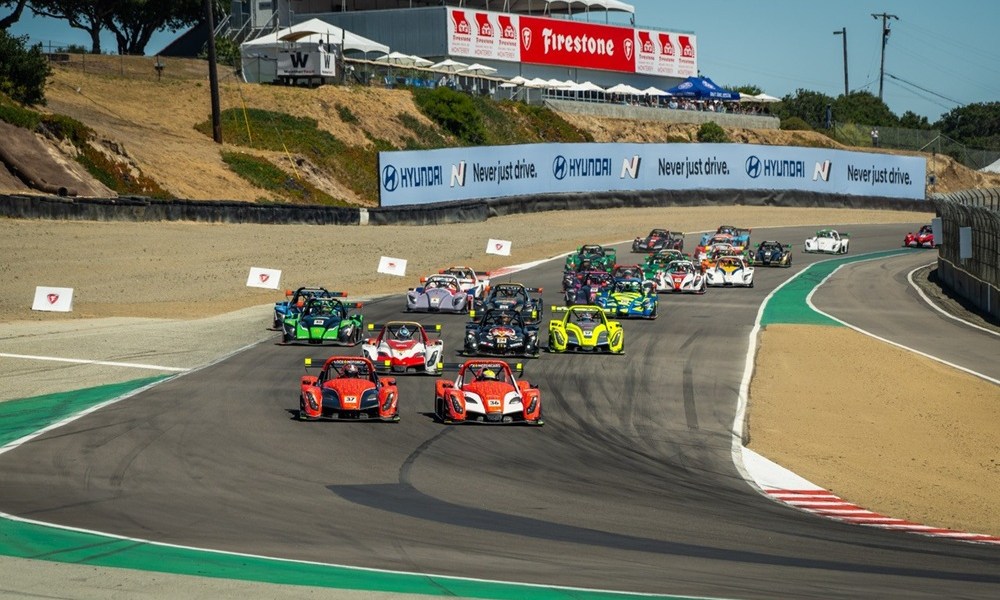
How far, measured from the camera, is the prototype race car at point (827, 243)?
63.3 meters

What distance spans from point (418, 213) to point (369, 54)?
35.4 m

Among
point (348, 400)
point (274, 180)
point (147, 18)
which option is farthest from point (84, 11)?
point (348, 400)

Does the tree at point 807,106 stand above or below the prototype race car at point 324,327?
above

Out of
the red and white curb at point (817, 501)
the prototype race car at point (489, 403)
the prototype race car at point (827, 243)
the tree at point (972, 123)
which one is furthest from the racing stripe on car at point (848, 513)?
the tree at point (972, 123)

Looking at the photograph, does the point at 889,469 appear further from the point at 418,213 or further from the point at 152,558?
Answer: the point at 418,213

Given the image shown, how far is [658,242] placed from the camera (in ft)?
192

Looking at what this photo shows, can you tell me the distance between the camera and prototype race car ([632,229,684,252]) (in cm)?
5791

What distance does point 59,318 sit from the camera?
127 feet

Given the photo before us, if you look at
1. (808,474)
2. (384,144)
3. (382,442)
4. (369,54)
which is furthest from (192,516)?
(369,54)

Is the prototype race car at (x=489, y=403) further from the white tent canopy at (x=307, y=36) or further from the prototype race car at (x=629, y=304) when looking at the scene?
the white tent canopy at (x=307, y=36)

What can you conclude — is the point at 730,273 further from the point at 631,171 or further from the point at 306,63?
the point at 306,63

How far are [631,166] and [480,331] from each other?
44265mm

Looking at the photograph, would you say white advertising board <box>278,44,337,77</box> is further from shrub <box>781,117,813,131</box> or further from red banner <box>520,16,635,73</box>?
shrub <box>781,117,813,131</box>

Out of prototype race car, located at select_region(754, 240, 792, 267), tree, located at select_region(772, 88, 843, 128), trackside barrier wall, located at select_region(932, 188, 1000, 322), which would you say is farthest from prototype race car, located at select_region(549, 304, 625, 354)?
tree, located at select_region(772, 88, 843, 128)
